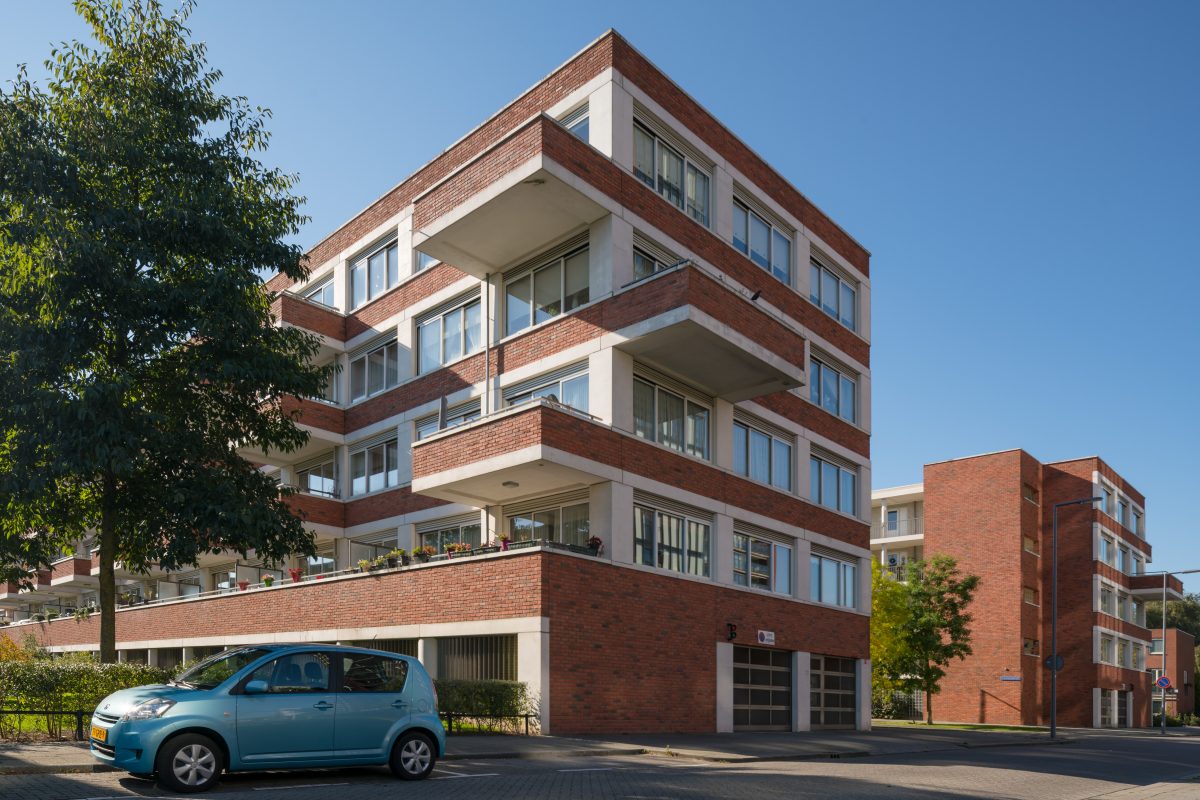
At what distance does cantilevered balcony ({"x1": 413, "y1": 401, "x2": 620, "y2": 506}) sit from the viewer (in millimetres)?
22781

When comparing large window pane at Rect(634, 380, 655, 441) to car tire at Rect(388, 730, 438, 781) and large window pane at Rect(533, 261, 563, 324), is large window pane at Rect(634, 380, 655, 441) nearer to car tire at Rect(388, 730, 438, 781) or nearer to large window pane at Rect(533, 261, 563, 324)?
large window pane at Rect(533, 261, 563, 324)

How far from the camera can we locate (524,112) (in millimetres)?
27531

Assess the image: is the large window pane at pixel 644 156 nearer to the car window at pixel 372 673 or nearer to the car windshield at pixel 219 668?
the car window at pixel 372 673

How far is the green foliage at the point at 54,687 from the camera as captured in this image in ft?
55.7

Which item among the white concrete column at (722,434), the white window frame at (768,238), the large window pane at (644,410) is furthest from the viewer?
the white window frame at (768,238)

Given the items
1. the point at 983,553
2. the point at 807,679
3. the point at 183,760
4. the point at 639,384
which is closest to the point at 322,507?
the point at 639,384

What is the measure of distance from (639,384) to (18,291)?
13338mm

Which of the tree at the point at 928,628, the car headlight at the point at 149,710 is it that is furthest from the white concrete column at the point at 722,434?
the tree at the point at 928,628

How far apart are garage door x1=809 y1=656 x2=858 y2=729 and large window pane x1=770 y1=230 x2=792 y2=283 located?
1148 centimetres

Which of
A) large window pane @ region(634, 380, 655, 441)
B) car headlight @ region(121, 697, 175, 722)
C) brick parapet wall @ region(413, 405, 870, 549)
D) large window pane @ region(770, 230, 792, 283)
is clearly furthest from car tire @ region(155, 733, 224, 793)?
large window pane @ region(770, 230, 792, 283)

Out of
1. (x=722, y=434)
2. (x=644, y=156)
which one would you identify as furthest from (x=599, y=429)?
(x=644, y=156)

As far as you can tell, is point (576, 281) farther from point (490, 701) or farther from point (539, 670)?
point (490, 701)

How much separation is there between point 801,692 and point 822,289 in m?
12.8

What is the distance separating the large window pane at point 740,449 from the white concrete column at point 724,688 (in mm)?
4781
